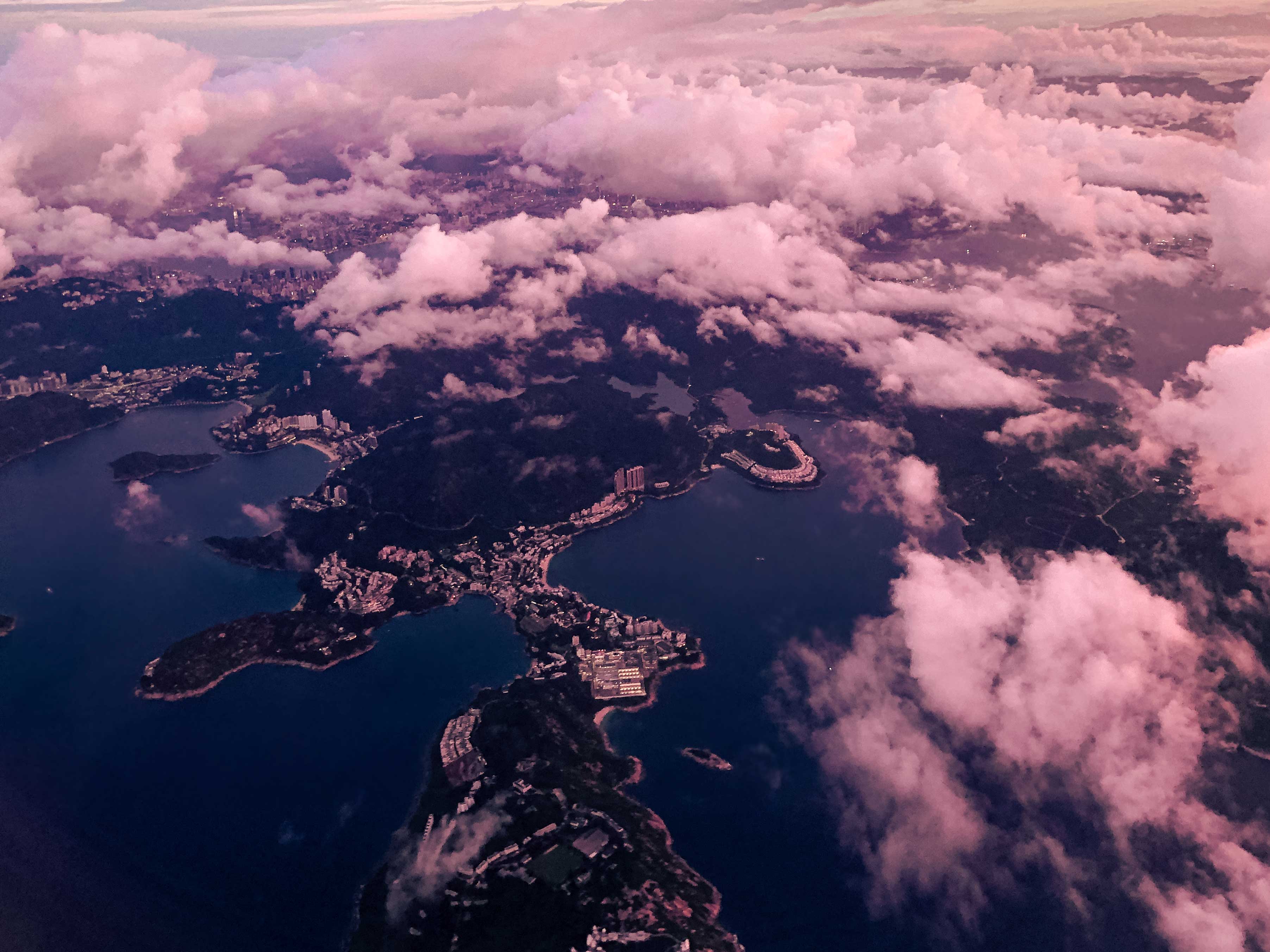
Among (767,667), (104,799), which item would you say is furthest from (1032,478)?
(104,799)

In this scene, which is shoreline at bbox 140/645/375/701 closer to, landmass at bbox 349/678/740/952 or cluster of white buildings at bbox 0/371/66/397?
landmass at bbox 349/678/740/952

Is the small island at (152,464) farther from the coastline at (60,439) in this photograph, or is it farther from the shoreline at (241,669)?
the shoreline at (241,669)

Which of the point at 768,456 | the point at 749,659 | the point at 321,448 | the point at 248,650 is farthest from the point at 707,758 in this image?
the point at 321,448

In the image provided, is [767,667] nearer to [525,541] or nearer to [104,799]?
[525,541]

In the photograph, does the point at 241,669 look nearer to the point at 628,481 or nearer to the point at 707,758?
the point at 707,758

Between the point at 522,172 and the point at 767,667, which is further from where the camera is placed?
the point at 522,172

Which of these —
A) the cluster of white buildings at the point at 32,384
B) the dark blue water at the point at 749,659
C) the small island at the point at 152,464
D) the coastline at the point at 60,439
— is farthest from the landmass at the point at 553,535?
the cluster of white buildings at the point at 32,384
